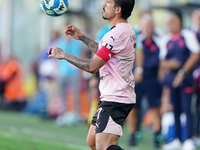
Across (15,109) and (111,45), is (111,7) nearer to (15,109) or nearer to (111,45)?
(111,45)

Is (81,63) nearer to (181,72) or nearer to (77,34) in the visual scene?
(77,34)

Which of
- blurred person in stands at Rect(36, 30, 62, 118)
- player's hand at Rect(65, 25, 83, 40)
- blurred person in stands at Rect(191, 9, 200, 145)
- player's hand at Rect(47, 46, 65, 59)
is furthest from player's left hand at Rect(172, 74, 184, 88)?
blurred person in stands at Rect(36, 30, 62, 118)

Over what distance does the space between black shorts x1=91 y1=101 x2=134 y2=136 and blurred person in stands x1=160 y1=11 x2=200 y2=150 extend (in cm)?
342

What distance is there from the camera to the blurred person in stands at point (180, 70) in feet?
26.6

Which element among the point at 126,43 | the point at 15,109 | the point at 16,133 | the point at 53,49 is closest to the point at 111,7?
the point at 126,43

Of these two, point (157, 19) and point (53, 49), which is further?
point (157, 19)

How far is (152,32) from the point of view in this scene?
30.2ft

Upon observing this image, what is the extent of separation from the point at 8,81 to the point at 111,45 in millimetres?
12100

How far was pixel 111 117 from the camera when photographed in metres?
4.77

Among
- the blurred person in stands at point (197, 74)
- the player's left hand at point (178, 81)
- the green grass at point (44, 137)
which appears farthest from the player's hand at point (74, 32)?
the blurred person in stands at point (197, 74)

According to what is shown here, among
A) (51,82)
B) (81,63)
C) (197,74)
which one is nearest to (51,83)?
(51,82)

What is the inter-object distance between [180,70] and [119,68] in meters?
3.67

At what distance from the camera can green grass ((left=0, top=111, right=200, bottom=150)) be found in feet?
26.3

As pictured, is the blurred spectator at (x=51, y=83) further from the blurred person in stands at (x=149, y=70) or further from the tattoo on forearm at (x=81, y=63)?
the tattoo on forearm at (x=81, y=63)
